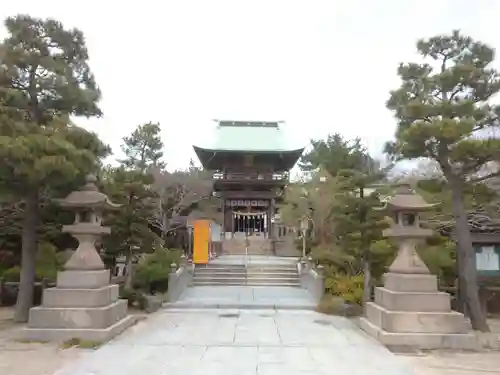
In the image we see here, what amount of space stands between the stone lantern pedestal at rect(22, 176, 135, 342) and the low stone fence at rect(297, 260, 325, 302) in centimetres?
664

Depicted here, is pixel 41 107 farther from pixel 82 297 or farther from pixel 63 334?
pixel 63 334

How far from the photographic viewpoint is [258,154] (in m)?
37.9

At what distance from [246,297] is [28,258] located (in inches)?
274

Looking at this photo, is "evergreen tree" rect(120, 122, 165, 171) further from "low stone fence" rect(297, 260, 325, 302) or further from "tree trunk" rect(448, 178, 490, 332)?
"tree trunk" rect(448, 178, 490, 332)

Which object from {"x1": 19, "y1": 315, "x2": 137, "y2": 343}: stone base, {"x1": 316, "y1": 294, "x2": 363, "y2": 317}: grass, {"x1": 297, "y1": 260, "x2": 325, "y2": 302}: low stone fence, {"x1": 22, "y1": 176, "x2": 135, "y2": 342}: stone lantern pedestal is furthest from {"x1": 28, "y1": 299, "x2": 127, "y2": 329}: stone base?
{"x1": 297, "y1": 260, "x2": 325, "y2": 302}: low stone fence

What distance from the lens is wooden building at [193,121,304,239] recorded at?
3706 cm

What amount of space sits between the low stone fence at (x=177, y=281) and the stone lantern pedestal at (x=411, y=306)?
6.76 metres

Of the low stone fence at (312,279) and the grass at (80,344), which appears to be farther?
the low stone fence at (312,279)

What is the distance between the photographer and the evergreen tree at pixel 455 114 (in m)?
10.6

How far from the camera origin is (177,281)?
50.9ft

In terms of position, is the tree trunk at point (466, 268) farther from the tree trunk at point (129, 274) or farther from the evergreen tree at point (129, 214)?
the tree trunk at point (129, 274)

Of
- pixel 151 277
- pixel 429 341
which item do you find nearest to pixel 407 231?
pixel 429 341

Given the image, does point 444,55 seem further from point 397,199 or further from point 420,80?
point 397,199

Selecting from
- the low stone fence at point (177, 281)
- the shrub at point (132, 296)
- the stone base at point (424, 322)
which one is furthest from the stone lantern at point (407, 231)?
the shrub at point (132, 296)
